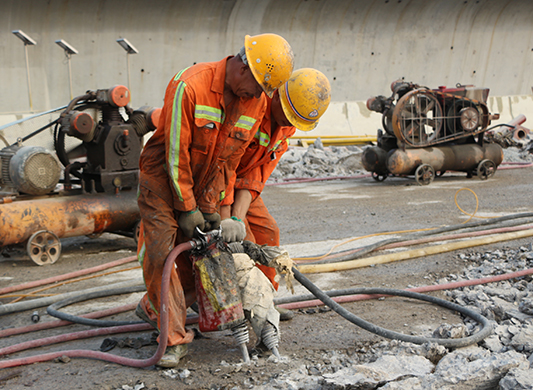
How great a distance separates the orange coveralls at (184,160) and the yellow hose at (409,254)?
1697mm

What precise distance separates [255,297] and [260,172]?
0.97 m

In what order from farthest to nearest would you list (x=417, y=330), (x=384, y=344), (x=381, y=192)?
(x=381, y=192) < (x=417, y=330) < (x=384, y=344)

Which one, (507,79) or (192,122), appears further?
(507,79)

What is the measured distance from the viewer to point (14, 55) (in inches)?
496

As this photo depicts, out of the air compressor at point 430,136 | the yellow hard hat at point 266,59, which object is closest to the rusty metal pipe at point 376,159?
the air compressor at point 430,136

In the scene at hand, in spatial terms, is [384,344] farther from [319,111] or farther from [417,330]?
[319,111]

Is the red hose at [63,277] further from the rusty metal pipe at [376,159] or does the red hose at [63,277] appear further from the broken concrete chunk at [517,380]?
the rusty metal pipe at [376,159]

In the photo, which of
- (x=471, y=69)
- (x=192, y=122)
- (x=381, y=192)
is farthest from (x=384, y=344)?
(x=471, y=69)

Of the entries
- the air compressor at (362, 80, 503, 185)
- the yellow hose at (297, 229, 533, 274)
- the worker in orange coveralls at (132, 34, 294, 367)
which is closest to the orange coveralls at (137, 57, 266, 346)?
the worker in orange coveralls at (132, 34, 294, 367)

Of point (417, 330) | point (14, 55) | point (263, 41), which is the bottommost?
point (417, 330)

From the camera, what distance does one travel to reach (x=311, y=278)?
4.59 metres

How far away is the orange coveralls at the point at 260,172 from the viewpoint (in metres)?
3.43

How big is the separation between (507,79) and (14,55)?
16.9 metres

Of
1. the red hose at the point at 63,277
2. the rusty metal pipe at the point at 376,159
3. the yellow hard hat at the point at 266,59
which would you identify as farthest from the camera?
the rusty metal pipe at the point at 376,159
